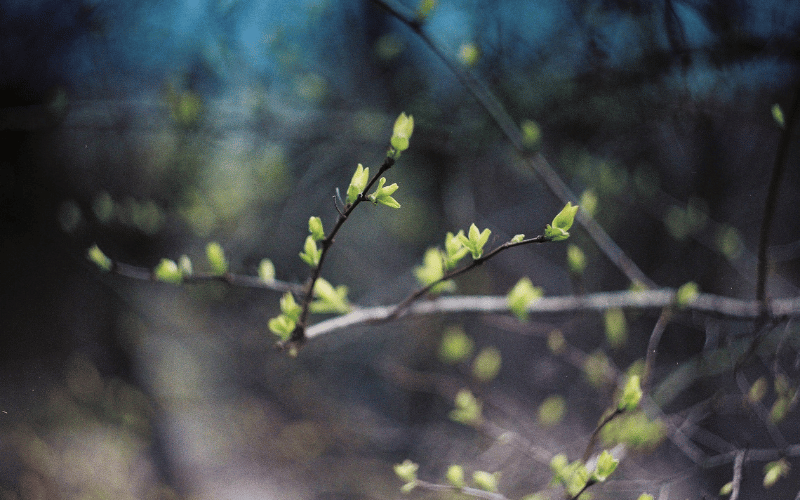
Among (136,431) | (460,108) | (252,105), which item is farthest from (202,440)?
(460,108)

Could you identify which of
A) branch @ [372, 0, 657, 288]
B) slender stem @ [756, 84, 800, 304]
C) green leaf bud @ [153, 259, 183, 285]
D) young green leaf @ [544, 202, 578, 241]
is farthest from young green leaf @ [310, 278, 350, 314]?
slender stem @ [756, 84, 800, 304]

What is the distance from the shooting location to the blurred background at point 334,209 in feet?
4.69

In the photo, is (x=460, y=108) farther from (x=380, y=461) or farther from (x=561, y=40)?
(x=380, y=461)

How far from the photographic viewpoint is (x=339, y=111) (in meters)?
2.01

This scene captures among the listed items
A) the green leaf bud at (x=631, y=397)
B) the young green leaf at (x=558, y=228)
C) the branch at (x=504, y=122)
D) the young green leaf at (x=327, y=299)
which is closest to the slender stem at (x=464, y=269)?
the young green leaf at (x=558, y=228)

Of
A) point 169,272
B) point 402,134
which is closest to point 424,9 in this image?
point 402,134

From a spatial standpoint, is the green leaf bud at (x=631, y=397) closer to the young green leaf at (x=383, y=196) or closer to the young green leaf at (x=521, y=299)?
the young green leaf at (x=521, y=299)

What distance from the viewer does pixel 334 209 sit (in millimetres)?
2102

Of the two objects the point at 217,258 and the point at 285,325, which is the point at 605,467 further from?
the point at 217,258

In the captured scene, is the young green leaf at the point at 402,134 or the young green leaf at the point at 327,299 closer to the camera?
the young green leaf at the point at 402,134

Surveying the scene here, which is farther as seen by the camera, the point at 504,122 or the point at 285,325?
the point at 504,122

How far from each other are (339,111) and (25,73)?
116 centimetres

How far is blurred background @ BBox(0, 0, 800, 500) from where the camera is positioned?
56.2 inches

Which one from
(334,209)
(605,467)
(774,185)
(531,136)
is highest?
(334,209)
